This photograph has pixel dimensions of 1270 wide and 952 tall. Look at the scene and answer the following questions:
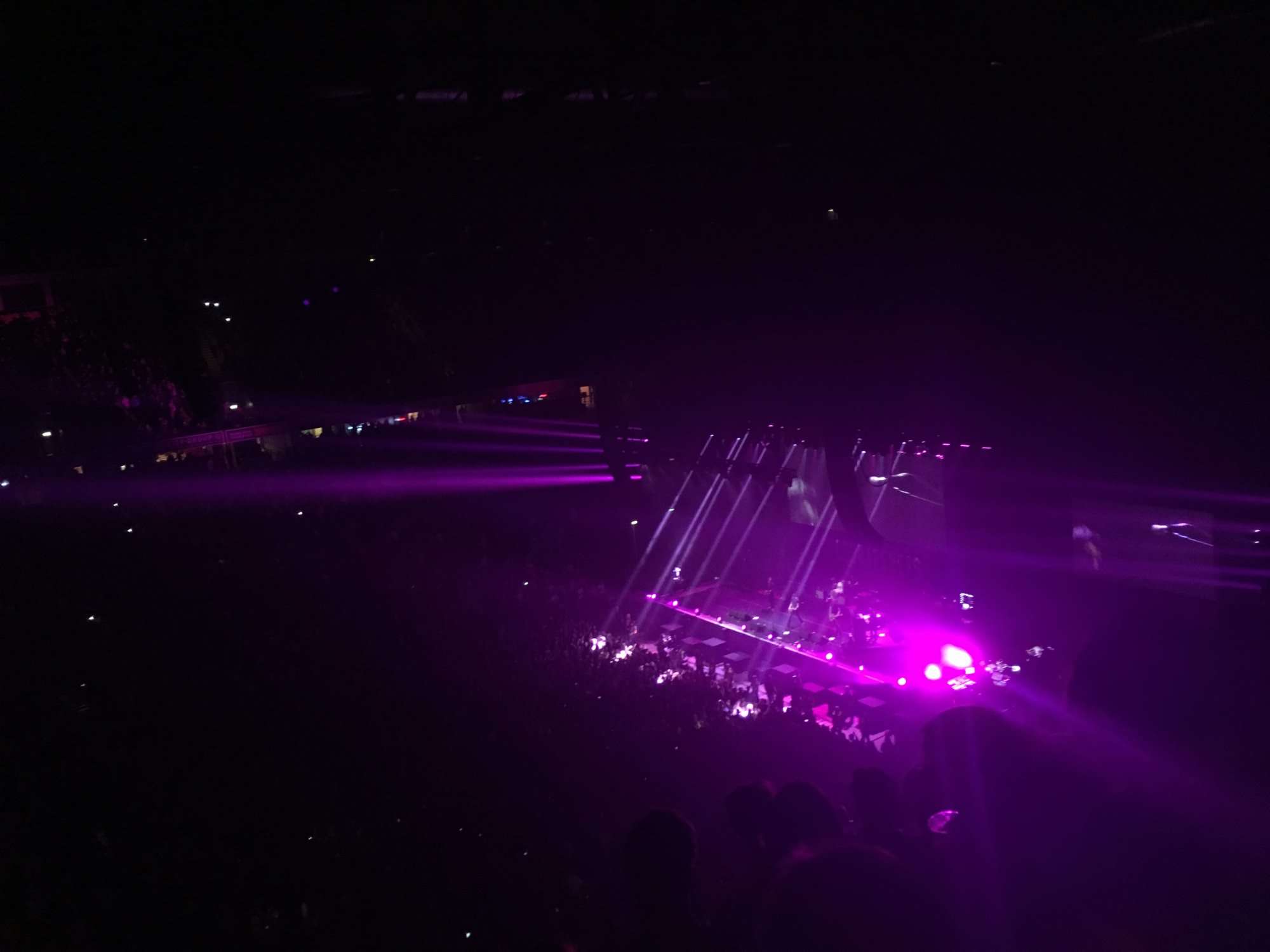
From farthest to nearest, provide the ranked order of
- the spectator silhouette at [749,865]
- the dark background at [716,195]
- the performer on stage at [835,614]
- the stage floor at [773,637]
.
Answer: the performer on stage at [835,614]
the stage floor at [773,637]
the dark background at [716,195]
the spectator silhouette at [749,865]

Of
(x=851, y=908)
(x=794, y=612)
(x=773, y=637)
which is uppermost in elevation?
(x=794, y=612)

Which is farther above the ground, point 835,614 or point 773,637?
point 835,614

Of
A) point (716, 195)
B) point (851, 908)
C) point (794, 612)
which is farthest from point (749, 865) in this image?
point (794, 612)

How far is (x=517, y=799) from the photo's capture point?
2.62 m

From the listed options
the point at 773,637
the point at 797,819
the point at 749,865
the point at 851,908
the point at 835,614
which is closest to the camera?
the point at 851,908

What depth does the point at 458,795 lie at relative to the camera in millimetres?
2602

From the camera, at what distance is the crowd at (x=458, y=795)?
1.77 m

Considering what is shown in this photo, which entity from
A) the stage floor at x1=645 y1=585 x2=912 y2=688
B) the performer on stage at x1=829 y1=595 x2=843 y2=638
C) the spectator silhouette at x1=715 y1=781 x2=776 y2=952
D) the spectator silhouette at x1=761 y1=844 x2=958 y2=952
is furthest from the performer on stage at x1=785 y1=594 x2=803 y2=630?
the spectator silhouette at x1=761 y1=844 x2=958 y2=952

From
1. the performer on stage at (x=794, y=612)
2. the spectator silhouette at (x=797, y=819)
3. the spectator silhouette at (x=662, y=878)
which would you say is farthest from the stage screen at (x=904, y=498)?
the spectator silhouette at (x=662, y=878)

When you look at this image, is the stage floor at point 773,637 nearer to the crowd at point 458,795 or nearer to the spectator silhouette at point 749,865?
the crowd at point 458,795

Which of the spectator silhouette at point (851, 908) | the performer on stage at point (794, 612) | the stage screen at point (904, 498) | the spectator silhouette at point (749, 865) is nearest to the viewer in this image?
the spectator silhouette at point (851, 908)

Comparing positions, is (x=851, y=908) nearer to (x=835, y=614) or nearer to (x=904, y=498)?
(x=835, y=614)

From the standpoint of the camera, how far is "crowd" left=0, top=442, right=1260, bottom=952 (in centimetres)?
177

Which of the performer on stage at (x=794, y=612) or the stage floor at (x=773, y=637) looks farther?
the performer on stage at (x=794, y=612)
